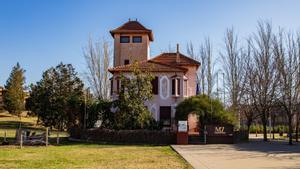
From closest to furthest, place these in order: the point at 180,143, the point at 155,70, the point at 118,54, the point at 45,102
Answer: the point at 180,143, the point at 155,70, the point at 45,102, the point at 118,54

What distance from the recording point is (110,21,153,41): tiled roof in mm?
44781

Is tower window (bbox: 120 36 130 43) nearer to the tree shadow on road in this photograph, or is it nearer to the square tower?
the square tower

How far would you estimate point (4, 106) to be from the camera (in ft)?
229

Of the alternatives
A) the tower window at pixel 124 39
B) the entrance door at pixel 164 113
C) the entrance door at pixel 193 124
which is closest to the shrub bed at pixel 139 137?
the entrance door at pixel 193 124

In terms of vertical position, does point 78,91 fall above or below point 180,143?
above

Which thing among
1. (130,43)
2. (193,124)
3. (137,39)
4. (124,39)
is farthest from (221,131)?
(124,39)

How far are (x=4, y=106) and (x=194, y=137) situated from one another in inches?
1927

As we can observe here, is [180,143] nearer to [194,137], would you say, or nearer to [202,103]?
[194,137]

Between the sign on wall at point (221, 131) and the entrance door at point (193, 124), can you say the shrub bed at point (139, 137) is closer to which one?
the sign on wall at point (221, 131)

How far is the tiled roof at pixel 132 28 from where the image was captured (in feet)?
147

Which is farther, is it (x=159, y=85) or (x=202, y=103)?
(x=159, y=85)

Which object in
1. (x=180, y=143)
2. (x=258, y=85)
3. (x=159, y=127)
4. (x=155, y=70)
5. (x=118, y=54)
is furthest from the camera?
(x=118, y=54)

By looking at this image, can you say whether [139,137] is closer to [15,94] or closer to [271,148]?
[271,148]

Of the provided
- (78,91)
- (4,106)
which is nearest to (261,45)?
(78,91)
